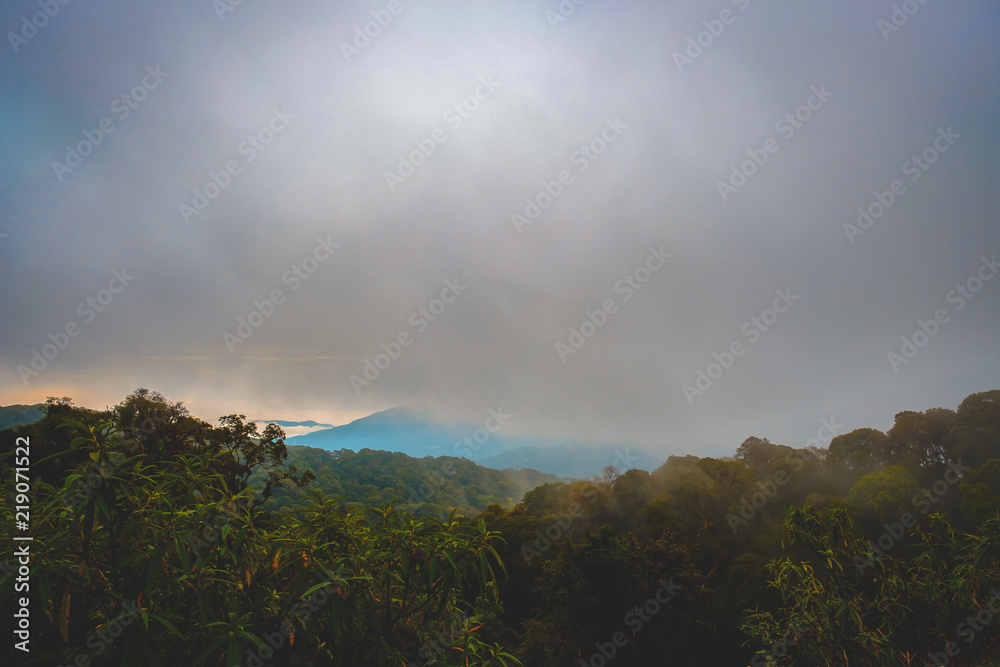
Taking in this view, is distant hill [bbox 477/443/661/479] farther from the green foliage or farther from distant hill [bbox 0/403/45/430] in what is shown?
the green foliage

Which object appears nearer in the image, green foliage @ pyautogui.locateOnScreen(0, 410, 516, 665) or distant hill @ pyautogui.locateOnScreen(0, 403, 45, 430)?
green foliage @ pyautogui.locateOnScreen(0, 410, 516, 665)

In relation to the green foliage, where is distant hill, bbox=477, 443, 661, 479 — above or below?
below

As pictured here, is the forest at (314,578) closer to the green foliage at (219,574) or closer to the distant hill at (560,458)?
the green foliage at (219,574)

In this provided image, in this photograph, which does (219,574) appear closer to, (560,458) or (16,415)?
(16,415)

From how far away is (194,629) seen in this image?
2260 mm

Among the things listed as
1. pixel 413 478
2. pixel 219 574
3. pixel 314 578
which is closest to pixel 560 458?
pixel 413 478

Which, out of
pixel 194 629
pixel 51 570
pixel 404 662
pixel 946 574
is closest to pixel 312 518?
pixel 194 629

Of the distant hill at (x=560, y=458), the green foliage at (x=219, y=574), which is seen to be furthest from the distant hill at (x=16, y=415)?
the distant hill at (x=560, y=458)

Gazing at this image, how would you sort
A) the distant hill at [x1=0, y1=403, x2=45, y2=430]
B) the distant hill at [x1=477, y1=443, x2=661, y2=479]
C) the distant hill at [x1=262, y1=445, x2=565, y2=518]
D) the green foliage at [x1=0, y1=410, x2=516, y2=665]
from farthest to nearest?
the distant hill at [x1=477, y1=443, x2=661, y2=479] < the distant hill at [x1=262, y1=445, x2=565, y2=518] < the distant hill at [x1=0, y1=403, x2=45, y2=430] < the green foliage at [x1=0, y1=410, x2=516, y2=665]

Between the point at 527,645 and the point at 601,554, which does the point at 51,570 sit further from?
the point at 527,645

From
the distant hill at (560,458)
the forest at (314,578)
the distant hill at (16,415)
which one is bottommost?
the distant hill at (560,458)

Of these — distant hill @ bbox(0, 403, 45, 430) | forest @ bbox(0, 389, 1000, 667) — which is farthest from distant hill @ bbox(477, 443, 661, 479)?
forest @ bbox(0, 389, 1000, 667)

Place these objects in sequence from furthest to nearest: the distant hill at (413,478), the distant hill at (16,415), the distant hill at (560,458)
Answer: the distant hill at (560,458) < the distant hill at (413,478) < the distant hill at (16,415)

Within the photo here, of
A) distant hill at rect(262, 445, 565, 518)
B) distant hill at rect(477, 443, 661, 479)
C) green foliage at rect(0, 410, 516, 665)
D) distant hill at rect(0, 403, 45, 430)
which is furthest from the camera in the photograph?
distant hill at rect(477, 443, 661, 479)
